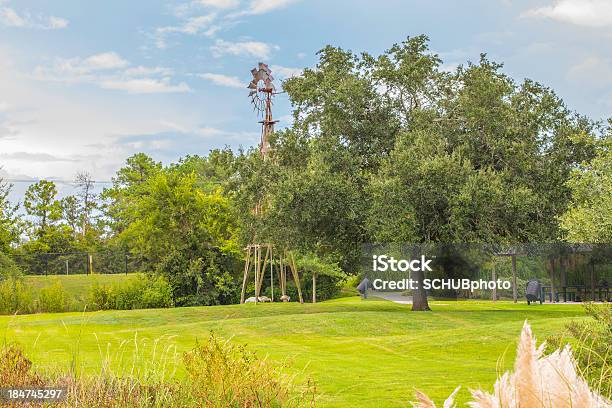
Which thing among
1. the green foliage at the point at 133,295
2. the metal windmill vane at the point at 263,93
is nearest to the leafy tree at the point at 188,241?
the green foliage at the point at 133,295

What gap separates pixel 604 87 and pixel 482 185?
5.08 metres

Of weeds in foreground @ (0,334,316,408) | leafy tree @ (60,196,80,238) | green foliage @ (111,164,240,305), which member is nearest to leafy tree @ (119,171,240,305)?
green foliage @ (111,164,240,305)

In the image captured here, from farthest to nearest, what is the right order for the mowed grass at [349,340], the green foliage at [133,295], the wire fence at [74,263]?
the wire fence at [74,263] → the green foliage at [133,295] → the mowed grass at [349,340]

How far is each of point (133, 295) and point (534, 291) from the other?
18.4m

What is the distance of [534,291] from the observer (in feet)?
87.5

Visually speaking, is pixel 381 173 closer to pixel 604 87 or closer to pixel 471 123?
pixel 471 123

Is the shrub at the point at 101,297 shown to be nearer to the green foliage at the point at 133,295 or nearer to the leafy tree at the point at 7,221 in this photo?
the green foliage at the point at 133,295

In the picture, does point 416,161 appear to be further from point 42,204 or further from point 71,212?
point 71,212

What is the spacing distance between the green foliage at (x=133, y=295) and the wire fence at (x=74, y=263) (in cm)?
503

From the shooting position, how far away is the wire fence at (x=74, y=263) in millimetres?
40156

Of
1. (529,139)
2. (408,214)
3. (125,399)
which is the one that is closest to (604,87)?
(529,139)

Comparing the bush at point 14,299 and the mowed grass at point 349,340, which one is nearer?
the mowed grass at point 349,340

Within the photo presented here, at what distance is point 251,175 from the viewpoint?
27.3 meters

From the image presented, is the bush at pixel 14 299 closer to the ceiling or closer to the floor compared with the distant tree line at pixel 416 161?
closer to the floor
